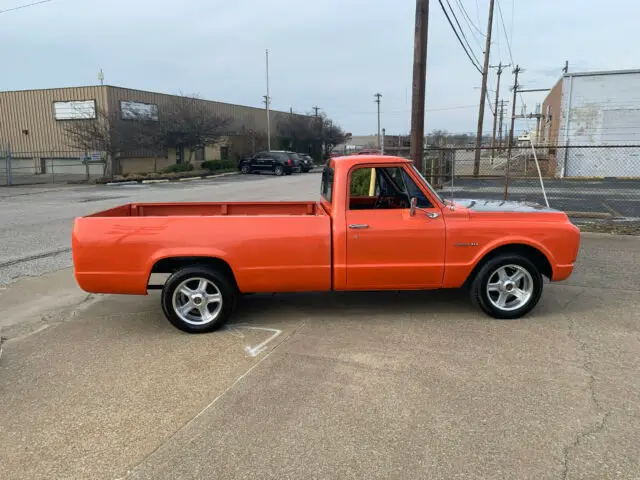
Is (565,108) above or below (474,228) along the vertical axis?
above

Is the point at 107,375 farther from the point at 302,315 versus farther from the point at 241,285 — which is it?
the point at 302,315

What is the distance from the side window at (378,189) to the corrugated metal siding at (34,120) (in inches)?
1291

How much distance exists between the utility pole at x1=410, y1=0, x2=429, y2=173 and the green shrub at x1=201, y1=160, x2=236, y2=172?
28.0 metres

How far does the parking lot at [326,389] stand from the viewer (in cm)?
298

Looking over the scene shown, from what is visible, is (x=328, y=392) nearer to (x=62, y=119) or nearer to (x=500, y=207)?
(x=500, y=207)

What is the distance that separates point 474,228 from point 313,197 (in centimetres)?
1316

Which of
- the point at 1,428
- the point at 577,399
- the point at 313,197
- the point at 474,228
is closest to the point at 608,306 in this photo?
the point at 474,228

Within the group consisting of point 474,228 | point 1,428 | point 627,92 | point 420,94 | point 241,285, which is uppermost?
point 627,92

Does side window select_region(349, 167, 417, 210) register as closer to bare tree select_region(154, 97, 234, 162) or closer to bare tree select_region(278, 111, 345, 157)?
bare tree select_region(154, 97, 234, 162)

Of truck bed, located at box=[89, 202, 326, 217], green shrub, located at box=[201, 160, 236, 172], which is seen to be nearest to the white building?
truck bed, located at box=[89, 202, 326, 217]

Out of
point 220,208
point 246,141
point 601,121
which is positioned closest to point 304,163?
point 246,141

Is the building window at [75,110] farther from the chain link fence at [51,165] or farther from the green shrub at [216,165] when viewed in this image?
the green shrub at [216,165]

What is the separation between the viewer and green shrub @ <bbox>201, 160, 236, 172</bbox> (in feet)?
125

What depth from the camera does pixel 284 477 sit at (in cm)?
283
